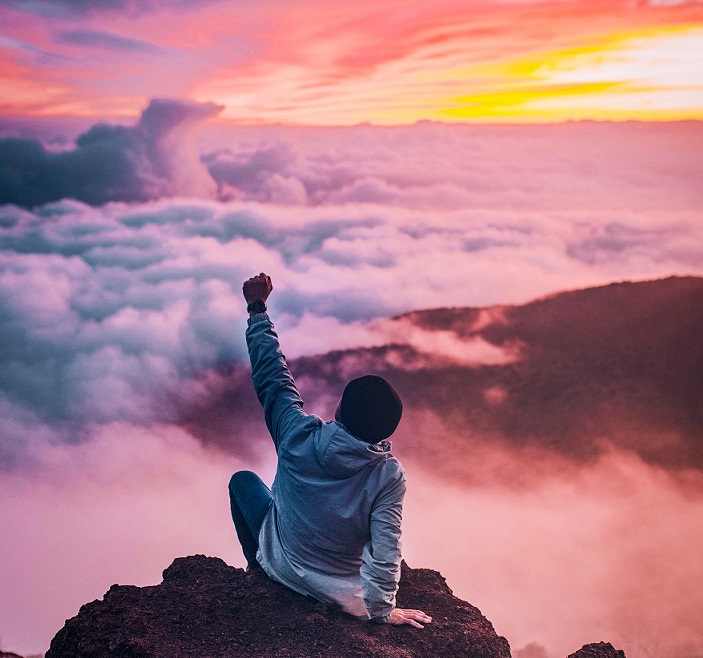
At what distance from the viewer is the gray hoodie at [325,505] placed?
2891 millimetres

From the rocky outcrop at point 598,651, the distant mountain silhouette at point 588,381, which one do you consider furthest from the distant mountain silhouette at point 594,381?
the rocky outcrop at point 598,651

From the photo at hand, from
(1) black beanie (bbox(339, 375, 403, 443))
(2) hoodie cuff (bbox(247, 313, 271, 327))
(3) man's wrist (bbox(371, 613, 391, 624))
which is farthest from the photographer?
(2) hoodie cuff (bbox(247, 313, 271, 327))

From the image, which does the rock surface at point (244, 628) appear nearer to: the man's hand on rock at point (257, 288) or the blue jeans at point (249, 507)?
the blue jeans at point (249, 507)

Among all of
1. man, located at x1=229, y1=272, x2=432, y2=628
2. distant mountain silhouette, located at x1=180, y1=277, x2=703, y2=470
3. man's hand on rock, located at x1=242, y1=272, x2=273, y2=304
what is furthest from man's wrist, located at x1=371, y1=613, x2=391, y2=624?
distant mountain silhouette, located at x1=180, y1=277, x2=703, y2=470

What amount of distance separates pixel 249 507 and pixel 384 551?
997 millimetres

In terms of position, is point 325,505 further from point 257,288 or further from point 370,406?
point 257,288

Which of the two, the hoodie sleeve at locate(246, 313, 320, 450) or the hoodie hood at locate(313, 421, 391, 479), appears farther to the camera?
the hoodie sleeve at locate(246, 313, 320, 450)

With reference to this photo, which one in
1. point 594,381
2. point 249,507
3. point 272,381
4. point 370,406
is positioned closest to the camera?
point 370,406

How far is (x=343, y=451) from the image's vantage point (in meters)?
2.85

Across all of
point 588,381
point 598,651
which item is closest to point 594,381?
point 588,381

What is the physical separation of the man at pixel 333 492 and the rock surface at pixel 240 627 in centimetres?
10

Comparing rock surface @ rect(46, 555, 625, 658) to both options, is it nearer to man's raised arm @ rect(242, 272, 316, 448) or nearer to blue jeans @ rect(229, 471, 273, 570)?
blue jeans @ rect(229, 471, 273, 570)

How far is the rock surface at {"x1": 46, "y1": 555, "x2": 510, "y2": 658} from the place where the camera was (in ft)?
9.63

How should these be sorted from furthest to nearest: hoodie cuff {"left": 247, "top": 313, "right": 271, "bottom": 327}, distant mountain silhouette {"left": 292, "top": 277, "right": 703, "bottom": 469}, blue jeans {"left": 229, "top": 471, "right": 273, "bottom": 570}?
distant mountain silhouette {"left": 292, "top": 277, "right": 703, "bottom": 469} → blue jeans {"left": 229, "top": 471, "right": 273, "bottom": 570} → hoodie cuff {"left": 247, "top": 313, "right": 271, "bottom": 327}
